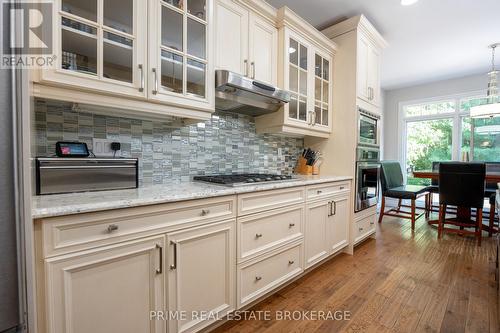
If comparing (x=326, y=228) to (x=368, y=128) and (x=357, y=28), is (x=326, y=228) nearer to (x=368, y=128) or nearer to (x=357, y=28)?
(x=368, y=128)

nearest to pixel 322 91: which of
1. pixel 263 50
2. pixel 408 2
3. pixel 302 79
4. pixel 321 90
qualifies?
pixel 321 90

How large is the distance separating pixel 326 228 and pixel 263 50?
1.69 m

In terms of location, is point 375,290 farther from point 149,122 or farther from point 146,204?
point 149,122

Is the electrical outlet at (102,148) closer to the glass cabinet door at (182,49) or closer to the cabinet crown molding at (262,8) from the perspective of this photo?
the glass cabinet door at (182,49)

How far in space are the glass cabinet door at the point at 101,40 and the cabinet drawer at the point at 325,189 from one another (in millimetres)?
1485

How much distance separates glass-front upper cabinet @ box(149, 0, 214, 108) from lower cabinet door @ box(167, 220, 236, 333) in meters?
0.80

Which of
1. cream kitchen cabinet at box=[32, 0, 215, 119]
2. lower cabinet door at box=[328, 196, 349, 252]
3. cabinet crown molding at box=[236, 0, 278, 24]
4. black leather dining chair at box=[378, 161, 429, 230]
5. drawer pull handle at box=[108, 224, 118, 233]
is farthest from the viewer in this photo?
black leather dining chair at box=[378, 161, 429, 230]

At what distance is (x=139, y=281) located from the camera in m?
1.09

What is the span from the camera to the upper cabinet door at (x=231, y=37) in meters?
1.70

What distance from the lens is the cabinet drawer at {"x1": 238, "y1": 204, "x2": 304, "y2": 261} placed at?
1522mm

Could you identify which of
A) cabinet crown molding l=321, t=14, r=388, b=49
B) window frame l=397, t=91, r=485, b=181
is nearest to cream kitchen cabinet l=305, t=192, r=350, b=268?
cabinet crown molding l=321, t=14, r=388, b=49

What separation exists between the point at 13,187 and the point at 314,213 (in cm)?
191

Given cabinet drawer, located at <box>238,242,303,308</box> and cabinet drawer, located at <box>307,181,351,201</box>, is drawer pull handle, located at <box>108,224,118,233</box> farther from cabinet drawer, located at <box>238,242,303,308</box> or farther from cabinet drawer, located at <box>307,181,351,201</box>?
cabinet drawer, located at <box>307,181,351,201</box>

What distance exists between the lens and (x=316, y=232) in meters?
2.13
